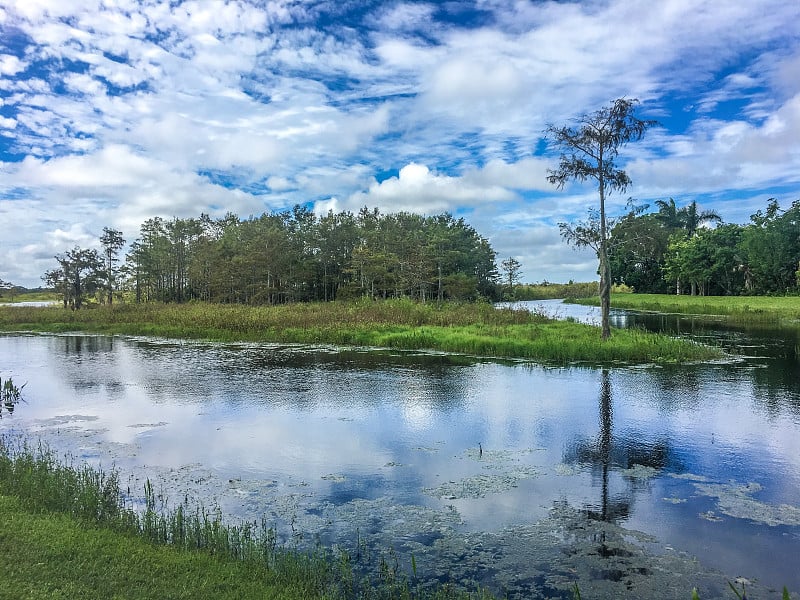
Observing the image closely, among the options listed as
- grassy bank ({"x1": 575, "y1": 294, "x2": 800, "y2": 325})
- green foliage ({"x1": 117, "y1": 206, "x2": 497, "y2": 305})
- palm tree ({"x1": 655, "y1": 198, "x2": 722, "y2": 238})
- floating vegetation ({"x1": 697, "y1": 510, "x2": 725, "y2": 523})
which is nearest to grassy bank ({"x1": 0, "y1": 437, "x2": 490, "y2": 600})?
floating vegetation ({"x1": 697, "y1": 510, "x2": 725, "y2": 523})

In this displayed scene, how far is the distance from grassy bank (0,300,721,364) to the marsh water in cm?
200

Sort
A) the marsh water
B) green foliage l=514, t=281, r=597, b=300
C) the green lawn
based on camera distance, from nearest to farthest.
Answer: the green lawn → the marsh water → green foliage l=514, t=281, r=597, b=300

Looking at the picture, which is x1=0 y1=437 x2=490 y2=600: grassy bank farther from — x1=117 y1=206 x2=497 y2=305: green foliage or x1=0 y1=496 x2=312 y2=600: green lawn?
x1=117 y1=206 x2=497 y2=305: green foliage

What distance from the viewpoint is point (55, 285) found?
58250 millimetres

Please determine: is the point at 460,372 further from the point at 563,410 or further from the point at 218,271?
the point at 218,271

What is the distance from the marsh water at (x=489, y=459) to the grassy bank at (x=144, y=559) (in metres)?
0.62

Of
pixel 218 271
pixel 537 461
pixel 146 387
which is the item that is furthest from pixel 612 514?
pixel 218 271

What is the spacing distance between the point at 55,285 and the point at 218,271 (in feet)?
55.0

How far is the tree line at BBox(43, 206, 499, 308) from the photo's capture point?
58156 mm

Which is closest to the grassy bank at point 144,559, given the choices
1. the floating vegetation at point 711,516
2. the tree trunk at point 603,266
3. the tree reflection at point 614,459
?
the tree reflection at point 614,459

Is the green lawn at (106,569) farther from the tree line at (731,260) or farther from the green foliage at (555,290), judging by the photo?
the green foliage at (555,290)

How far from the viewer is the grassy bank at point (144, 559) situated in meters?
4.94

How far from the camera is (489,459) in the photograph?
33.6ft

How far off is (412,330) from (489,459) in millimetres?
19252
